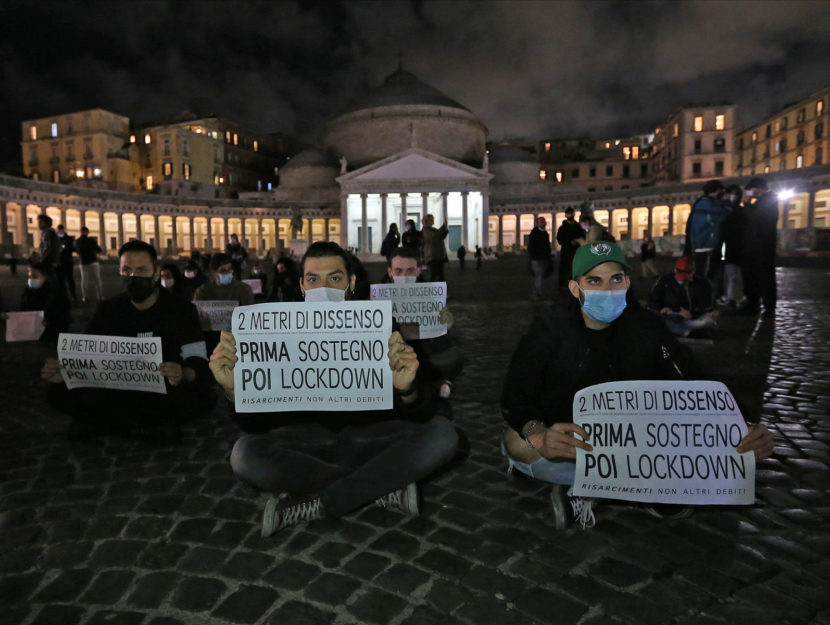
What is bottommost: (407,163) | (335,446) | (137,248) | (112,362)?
(335,446)

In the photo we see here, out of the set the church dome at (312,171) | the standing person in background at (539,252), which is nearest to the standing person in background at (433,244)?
the standing person in background at (539,252)

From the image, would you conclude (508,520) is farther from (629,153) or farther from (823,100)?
(629,153)

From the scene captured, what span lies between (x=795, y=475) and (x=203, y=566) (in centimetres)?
388

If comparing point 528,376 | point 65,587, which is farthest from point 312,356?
point 65,587

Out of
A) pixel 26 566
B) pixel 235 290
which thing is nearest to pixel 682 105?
pixel 235 290

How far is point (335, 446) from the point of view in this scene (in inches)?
139

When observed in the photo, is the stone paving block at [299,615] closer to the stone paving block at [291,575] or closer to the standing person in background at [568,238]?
the stone paving block at [291,575]

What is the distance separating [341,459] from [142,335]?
2.26 m

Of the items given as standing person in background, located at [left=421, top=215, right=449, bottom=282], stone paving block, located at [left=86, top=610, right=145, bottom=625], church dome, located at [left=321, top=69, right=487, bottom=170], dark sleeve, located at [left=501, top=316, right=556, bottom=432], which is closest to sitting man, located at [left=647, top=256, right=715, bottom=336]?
standing person in background, located at [left=421, top=215, right=449, bottom=282]

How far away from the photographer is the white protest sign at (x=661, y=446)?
3.04m

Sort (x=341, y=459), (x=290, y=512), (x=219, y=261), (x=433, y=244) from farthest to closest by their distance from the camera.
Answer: (x=433, y=244), (x=219, y=261), (x=341, y=459), (x=290, y=512)

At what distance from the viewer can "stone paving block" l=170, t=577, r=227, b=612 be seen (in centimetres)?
272

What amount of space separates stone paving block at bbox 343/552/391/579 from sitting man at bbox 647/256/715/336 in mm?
7157

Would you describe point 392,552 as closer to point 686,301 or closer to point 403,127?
point 686,301
